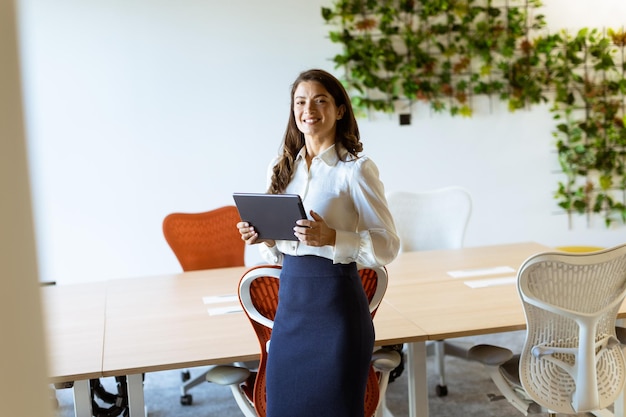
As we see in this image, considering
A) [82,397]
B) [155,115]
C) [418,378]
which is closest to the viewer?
[82,397]

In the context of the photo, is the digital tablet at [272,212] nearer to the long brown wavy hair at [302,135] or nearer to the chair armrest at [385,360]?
the long brown wavy hair at [302,135]

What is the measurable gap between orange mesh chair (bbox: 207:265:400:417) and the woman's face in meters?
0.45

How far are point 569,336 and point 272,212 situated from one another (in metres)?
1.16

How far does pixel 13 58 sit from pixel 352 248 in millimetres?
1746

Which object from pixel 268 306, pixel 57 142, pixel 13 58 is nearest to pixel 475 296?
pixel 268 306

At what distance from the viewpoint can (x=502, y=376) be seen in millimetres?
2764

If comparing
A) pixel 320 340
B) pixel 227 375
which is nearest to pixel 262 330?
pixel 227 375

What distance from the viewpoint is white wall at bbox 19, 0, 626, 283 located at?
520 centimetres

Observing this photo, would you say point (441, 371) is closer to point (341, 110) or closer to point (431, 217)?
point (431, 217)

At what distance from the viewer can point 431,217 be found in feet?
14.3

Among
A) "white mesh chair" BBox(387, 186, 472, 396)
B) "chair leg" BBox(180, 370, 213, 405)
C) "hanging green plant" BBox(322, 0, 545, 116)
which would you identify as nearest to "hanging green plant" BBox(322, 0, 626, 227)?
"hanging green plant" BBox(322, 0, 545, 116)

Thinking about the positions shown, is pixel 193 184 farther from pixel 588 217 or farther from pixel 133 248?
pixel 588 217

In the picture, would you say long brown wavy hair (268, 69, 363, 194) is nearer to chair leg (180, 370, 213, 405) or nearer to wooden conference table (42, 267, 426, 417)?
wooden conference table (42, 267, 426, 417)

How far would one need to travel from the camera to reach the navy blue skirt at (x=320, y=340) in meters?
2.11
